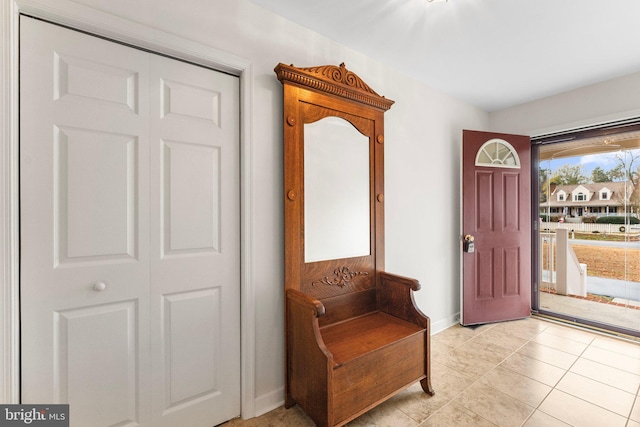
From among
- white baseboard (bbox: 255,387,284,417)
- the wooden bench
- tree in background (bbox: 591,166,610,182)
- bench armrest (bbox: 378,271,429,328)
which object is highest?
tree in background (bbox: 591,166,610,182)

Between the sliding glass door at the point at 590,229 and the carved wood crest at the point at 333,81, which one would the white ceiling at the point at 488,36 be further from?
the sliding glass door at the point at 590,229

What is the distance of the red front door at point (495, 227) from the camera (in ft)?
9.82

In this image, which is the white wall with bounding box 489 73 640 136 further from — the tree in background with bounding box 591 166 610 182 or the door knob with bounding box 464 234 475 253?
the door knob with bounding box 464 234 475 253

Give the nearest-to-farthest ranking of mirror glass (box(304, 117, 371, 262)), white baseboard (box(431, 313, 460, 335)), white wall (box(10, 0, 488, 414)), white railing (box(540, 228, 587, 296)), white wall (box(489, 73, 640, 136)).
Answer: white wall (box(10, 0, 488, 414)) < mirror glass (box(304, 117, 371, 262)) < white wall (box(489, 73, 640, 136)) < white baseboard (box(431, 313, 460, 335)) < white railing (box(540, 228, 587, 296))

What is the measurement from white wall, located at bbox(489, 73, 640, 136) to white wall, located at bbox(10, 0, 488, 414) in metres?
0.41

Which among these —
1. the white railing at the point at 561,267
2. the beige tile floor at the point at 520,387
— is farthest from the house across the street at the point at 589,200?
the beige tile floor at the point at 520,387

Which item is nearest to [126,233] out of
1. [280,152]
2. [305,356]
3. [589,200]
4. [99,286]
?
[99,286]

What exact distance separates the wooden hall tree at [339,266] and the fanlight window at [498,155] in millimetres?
1540

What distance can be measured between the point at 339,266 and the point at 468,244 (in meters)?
1.75

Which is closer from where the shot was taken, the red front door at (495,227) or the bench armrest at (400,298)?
the bench armrest at (400,298)

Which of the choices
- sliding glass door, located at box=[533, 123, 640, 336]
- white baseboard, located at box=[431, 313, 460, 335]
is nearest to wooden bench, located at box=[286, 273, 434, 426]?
white baseboard, located at box=[431, 313, 460, 335]

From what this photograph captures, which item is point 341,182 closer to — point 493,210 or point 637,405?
point 493,210

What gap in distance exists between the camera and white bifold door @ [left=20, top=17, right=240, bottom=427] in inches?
47.4

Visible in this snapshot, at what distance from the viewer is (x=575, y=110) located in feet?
9.50
